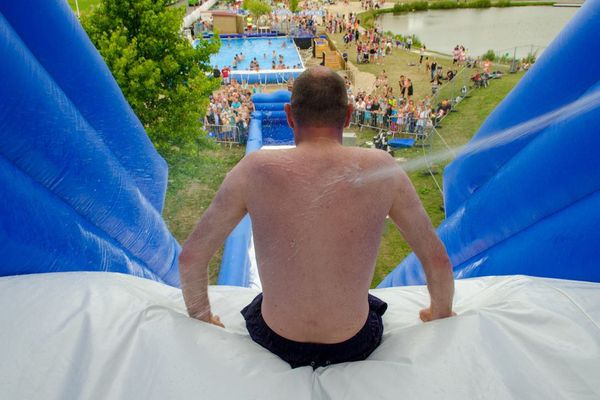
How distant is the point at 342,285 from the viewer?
135 cm

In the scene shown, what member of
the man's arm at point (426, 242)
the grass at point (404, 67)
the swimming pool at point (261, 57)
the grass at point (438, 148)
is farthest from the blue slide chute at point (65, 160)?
the swimming pool at point (261, 57)

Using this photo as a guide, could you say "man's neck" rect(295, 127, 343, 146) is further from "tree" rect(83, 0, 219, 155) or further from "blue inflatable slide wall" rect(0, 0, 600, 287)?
"tree" rect(83, 0, 219, 155)

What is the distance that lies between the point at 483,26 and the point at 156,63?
88.8 ft

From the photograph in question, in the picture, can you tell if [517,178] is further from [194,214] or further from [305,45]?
A: [305,45]

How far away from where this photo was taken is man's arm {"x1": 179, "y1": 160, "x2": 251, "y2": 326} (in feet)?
4.50

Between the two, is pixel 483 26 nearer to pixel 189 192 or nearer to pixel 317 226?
pixel 189 192

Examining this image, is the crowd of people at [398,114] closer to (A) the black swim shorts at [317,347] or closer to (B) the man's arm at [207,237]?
(A) the black swim shorts at [317,347]

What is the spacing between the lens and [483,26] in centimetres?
2783

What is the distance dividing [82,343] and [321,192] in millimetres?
797

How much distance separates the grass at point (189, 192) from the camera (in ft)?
23.1

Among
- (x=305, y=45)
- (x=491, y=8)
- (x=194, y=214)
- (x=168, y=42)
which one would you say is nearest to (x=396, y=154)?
(x=194, y=214)

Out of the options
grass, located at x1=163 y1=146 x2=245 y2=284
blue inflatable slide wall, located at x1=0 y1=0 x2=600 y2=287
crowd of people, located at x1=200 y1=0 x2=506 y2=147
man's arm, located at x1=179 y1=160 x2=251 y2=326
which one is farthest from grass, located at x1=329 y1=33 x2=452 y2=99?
man's arm, located at x1=179 y1=160 x2=251 y2=326

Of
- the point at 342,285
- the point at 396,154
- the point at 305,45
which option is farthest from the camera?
the point at 305,45

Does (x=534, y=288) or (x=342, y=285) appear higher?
(x=342, y=285)
